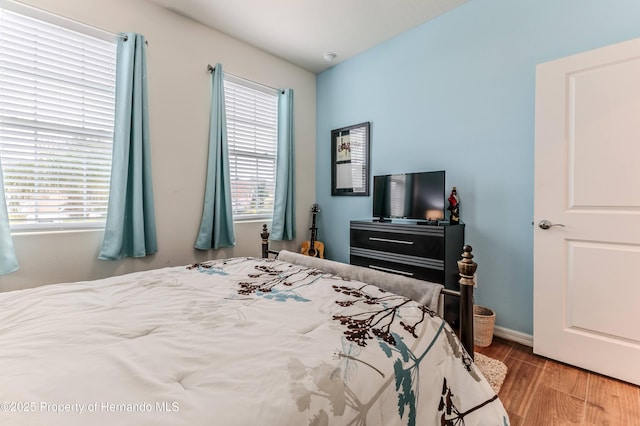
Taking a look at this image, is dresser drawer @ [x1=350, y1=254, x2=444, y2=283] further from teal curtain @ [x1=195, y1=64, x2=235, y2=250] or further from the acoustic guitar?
teal curtain @ [x1=195, y1=64, x2=235, y2=250]

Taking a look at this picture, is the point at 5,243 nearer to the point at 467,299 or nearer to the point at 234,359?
the point at 234,359

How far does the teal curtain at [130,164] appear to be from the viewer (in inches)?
91.0

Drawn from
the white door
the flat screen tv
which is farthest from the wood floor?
the flat screen tv

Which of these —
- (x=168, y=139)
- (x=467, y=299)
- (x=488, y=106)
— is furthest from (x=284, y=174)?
(x=467, y=299)

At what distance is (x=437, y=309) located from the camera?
4.30ft

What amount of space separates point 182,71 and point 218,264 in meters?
1.97

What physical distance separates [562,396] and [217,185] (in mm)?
3023

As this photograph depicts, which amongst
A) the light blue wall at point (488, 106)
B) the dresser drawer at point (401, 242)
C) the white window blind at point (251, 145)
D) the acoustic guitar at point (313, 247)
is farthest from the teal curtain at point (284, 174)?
the light blue wall at point (488, 106)

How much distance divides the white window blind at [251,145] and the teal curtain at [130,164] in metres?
0.87

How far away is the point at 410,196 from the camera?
273 cm

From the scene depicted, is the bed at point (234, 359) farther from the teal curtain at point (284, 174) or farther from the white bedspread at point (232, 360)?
the teal curtain at point (284, 174)

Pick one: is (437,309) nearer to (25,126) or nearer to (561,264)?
(561,264)

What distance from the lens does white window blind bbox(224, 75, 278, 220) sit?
3.21m

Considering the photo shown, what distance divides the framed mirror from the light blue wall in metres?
0.19
